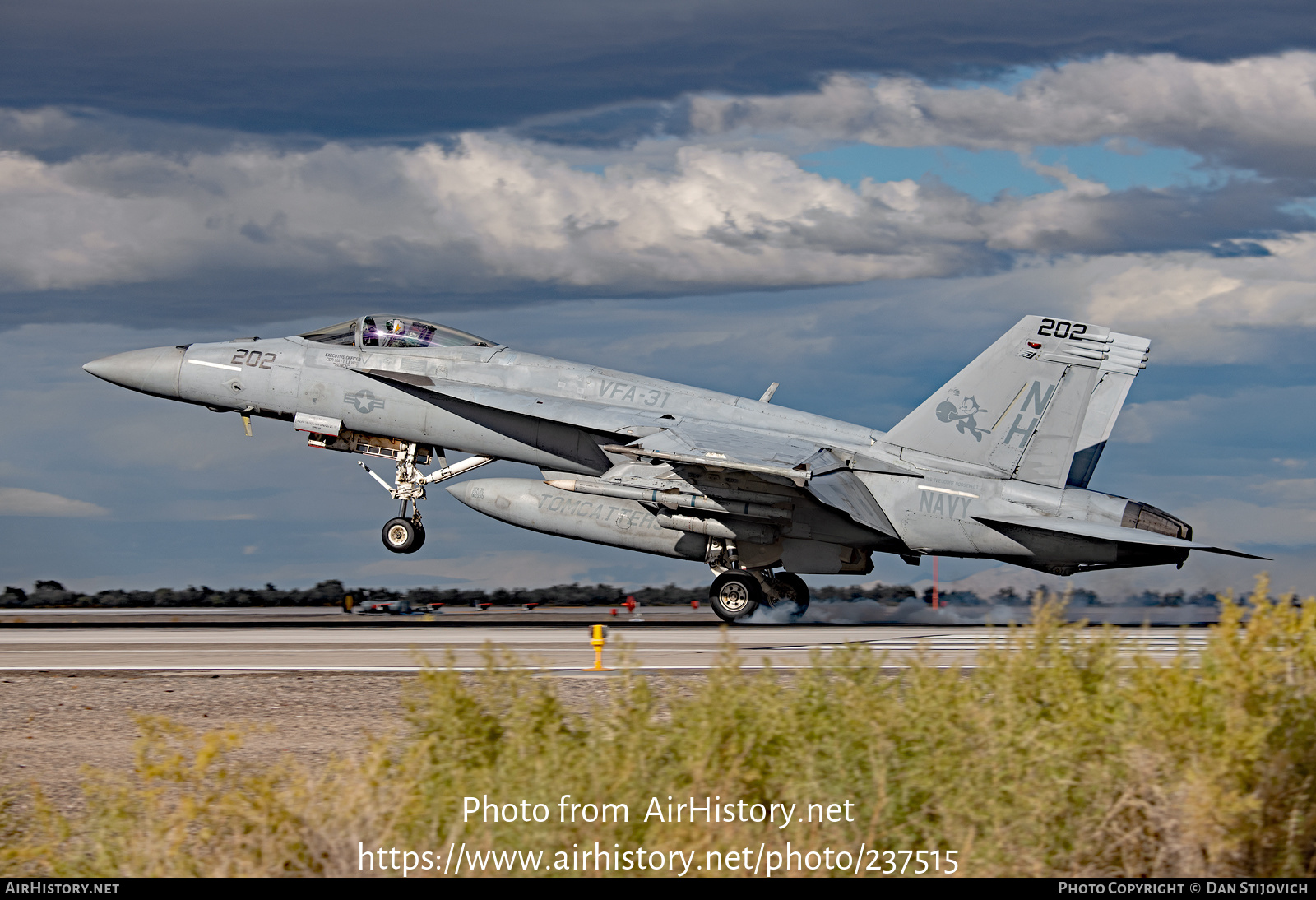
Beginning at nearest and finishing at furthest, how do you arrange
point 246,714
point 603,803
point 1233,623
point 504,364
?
point 603,803 < point 1233,623 < point 246,714 < point 504,364

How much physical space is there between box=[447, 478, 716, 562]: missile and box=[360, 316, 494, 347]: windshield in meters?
2.95

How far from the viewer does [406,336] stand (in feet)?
73.9

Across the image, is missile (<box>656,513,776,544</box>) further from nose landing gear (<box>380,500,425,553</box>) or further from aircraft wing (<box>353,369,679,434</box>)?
nose landing gear (<box>380,500,425,553</box>)

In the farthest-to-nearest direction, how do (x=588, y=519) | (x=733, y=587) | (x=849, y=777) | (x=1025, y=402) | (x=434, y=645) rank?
1. (x=588, y=519)
2. (x=733, y=587)
3. (x=1025, y=402)
4. (x=434, y=645)
5. (x=849, y=777)

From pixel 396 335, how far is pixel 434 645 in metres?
7.39

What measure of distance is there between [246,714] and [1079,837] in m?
8.28

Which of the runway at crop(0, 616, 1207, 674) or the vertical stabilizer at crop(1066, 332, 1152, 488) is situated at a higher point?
the vertical stabilizer at crop(1066, 332, 1152, 488)

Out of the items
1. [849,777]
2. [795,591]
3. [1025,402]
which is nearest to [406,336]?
[795,591]

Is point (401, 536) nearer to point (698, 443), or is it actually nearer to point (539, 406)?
point (539, 406)

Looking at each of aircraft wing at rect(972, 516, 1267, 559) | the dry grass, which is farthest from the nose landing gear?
the dry grass

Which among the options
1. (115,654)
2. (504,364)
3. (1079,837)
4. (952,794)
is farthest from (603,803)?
(504,364)

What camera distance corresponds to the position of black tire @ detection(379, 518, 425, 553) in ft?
72.1
